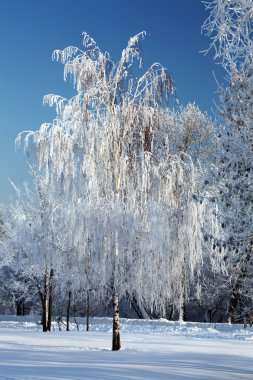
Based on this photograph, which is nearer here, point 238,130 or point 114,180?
point 238,130

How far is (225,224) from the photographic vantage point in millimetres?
8875

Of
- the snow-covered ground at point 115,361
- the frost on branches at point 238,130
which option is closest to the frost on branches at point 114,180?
the snow-covered ground at point 115,361

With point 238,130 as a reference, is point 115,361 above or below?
below

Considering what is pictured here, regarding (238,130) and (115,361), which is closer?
(238,130)

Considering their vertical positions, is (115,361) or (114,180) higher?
(114,180)

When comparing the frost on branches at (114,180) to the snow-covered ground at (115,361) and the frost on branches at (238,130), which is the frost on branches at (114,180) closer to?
the snow-covered ground at (115,361)

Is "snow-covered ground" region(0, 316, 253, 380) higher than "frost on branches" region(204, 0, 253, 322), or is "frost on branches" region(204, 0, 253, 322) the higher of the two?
"frost on branches" region(204, 0, 253, 322)

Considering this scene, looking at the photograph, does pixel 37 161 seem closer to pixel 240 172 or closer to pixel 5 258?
pixel 240 172

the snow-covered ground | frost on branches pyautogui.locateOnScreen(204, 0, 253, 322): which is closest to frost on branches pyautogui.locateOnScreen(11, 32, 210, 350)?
the snow-covered ground

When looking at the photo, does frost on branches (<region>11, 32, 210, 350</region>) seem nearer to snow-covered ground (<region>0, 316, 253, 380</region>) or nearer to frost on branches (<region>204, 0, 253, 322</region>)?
snow-covered ground (<region>0, 316, 253, 380</region>)

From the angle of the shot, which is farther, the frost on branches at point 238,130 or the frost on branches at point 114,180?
the frost on branches at point 114,180

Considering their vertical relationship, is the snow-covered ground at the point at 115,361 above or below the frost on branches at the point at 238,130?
below

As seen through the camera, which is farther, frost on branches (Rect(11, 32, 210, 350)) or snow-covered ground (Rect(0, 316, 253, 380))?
frost on branches (Rect(11, 32, 210, 350))

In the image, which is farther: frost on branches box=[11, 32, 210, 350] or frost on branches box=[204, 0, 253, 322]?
frost on branches box=[11, 32, 210, 350]
